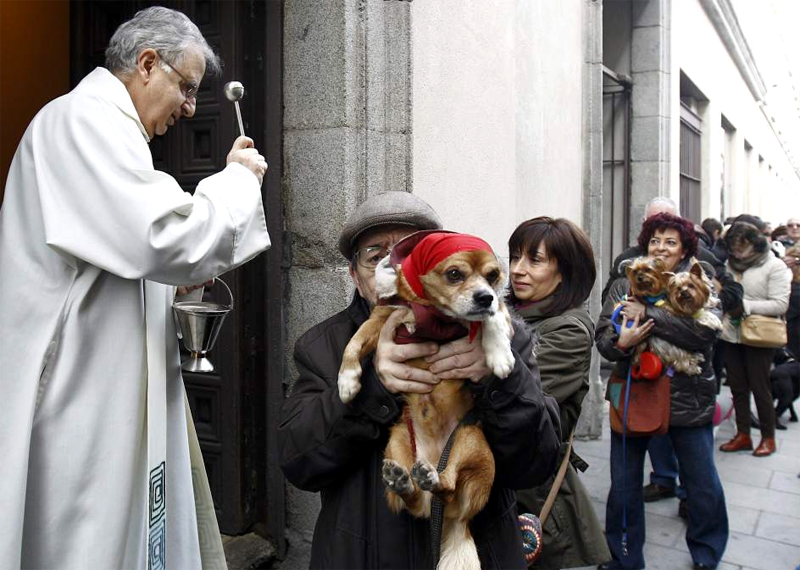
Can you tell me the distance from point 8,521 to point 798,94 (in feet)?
146

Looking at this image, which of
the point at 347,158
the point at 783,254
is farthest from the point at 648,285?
the point at 783,254

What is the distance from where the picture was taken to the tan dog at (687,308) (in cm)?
412

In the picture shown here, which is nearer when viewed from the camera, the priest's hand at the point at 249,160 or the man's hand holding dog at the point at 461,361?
the man's hand holding dog at the point at 461,361

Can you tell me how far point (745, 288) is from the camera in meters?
6.77

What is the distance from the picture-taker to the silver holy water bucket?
2.37 meters

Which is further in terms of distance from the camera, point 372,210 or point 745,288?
point 745,288

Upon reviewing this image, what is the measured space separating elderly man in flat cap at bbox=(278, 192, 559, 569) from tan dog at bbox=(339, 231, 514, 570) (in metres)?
0.05

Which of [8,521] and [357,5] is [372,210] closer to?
[8,521]

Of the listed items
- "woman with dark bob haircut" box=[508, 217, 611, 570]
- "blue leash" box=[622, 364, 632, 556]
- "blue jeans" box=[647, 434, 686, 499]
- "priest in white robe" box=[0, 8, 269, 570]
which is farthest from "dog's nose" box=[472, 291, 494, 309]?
"blue jeans" box=[647, 434, 686, 499]

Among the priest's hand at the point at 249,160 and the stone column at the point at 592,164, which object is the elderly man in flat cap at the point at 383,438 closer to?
the priest's hand at the point at 249,160

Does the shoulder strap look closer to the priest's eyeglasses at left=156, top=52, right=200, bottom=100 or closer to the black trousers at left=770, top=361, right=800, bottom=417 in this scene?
the priest's eyeglasses at left=156, top=52, right=200, bottom=100

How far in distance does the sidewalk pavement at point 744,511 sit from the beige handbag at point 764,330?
1036 mm

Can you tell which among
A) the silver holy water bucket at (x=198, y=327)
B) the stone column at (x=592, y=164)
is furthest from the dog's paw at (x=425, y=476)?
the stone column at (x=592, y=164)

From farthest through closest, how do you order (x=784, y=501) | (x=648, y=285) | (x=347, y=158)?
(x=784, y=501) < (x=648, y=285) < (x=347, y=158)
